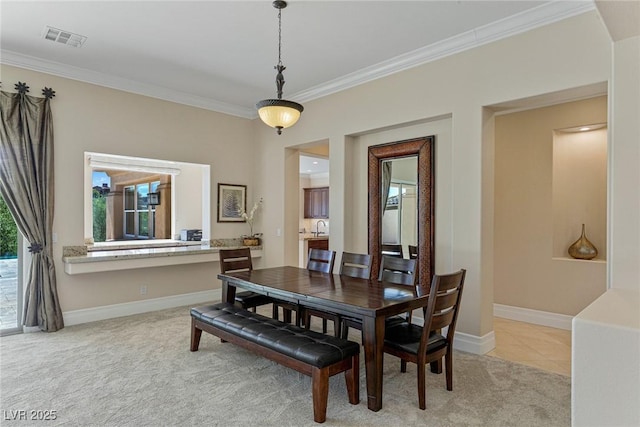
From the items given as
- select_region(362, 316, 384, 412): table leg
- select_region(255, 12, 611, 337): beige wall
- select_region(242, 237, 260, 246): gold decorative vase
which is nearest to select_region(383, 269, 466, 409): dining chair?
select_region(362, 316, 384, 412): table leg

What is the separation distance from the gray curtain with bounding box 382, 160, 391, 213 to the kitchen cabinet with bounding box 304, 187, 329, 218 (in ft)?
17.4

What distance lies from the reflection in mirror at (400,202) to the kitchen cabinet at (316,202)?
5.37 m

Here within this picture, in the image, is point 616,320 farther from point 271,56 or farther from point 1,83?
point 1,83

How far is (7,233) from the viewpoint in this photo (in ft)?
13.8

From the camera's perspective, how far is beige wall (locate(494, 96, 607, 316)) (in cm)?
451

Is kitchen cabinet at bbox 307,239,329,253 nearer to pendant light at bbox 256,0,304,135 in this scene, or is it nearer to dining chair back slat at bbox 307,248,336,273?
dining chair back slat at bbox 307,248,336,273

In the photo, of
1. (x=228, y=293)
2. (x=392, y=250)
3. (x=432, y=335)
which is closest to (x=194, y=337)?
(x=228, y=293)

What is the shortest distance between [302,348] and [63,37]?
378 cm

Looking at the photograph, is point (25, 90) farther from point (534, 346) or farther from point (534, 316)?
point (534, 316)

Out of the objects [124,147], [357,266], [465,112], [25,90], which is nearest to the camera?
[465,112]

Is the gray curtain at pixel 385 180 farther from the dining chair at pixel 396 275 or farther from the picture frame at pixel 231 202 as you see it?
the picture frame at pixel 231 202

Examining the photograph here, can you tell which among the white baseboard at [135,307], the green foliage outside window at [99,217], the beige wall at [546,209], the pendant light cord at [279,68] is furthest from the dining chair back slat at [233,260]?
the beige wall at [546,209]

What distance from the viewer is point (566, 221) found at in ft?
15.7

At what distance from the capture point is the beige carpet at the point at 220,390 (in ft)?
7.96
